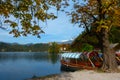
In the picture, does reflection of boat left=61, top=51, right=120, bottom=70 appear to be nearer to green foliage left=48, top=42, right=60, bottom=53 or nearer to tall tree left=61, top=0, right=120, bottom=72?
tall tree left=61, top=0, right=120, bottom=72

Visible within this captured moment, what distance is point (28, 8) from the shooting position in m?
16.0

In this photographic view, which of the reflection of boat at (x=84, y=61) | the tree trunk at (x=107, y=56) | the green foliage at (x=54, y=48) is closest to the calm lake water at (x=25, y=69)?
the reflection of boat at (x=84, y=61)

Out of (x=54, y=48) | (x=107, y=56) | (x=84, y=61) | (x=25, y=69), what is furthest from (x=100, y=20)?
(x=54, y=48)

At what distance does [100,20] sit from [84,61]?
56.0 feet

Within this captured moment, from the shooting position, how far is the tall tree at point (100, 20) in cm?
2911

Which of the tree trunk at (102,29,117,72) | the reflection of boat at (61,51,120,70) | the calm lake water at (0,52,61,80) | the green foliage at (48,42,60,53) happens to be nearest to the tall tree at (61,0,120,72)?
the tree trunk at (102,29,117,72)

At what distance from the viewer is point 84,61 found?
4641 centimetres

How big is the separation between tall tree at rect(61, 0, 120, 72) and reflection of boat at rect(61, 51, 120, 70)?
9021mm

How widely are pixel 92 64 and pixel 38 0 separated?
2742 centimetres

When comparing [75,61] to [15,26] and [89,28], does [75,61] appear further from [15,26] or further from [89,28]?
[15,26]

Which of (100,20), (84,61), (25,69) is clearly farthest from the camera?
(25,69)

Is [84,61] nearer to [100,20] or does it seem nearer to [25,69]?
[100,20]

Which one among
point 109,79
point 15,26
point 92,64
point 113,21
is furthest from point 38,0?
point 92,64

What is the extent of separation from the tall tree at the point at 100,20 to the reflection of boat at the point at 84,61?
902 centimetres
